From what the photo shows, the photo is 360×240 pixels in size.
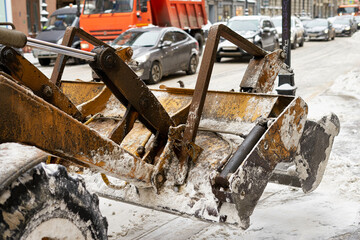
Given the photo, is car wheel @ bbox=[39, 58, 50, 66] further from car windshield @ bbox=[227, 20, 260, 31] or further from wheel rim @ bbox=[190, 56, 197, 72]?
car windshield @ bbox=[227, 20, 260, 31]

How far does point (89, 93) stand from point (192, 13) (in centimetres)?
1908

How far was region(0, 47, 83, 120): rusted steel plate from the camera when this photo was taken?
347 cm

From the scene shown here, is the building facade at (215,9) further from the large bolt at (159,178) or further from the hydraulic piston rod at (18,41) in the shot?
the hydraulic piston rod at (18,41)

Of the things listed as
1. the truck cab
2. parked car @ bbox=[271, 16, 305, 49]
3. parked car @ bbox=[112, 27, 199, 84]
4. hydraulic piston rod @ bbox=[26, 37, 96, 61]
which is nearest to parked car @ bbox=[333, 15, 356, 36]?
parked car @ bbox=[271, 16, 305, 49]

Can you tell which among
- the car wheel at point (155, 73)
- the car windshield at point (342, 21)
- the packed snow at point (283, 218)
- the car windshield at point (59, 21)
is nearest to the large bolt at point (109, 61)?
the packed snow at point (283, 218)

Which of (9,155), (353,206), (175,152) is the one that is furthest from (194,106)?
(353,206)

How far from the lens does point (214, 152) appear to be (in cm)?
399

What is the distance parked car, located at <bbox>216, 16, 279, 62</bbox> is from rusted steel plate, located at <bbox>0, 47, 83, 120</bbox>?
1652cm

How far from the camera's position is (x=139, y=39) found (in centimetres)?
1580

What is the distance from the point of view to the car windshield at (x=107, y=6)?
1953 cm

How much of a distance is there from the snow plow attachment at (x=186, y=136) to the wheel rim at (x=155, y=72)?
1005 cm

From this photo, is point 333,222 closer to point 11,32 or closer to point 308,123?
point 308,123

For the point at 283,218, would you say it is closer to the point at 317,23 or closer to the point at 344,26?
the point at 317,23

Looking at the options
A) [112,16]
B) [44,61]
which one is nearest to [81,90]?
[112,16]
